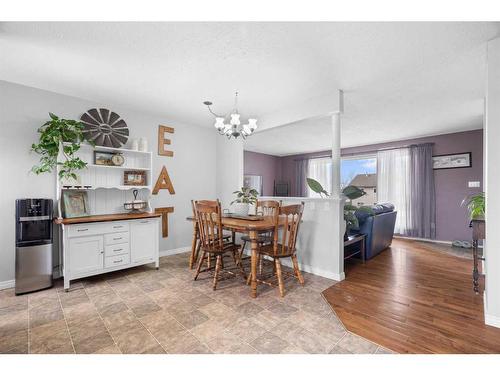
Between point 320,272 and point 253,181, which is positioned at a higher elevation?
point 253,181

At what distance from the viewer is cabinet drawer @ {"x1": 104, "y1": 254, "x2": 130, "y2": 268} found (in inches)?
113

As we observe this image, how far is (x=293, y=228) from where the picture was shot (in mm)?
2574

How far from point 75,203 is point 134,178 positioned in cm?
82

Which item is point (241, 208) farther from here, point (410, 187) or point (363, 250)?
point (410, 187)

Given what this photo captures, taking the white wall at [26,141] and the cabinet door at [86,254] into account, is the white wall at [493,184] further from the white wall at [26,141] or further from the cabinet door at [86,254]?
the white wall at [26,141]

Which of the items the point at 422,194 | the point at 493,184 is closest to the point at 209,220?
the point at 493,184

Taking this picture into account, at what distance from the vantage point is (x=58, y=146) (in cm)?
279

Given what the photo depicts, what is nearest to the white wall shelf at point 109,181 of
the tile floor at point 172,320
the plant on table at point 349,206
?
the tile floor at point 172,320

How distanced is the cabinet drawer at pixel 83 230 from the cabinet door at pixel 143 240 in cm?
40

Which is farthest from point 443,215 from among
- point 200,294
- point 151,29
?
point 151,29

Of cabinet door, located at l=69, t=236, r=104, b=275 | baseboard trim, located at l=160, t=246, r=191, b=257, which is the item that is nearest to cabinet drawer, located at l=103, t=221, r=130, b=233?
cabinet door, located at l=69, t=236, r=104, b=275
